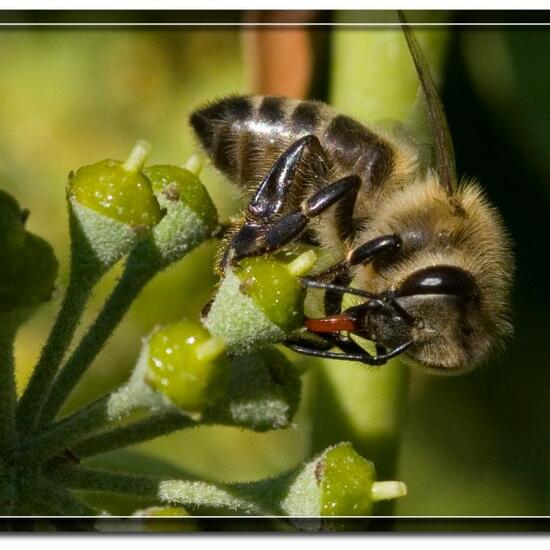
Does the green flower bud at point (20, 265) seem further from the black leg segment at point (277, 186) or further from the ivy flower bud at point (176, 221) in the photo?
the black leg segment at point (277, 186)

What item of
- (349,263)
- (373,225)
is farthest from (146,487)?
(373,225)

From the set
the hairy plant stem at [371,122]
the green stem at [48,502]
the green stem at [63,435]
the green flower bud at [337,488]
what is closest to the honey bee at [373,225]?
the hairy plant stem at [371,122]

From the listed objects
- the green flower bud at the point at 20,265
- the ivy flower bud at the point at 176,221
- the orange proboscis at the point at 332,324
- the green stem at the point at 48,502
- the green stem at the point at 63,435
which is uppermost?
the ivy flower bud at the point at 176,221

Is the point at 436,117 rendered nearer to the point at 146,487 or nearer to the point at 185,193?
the point at 185,193

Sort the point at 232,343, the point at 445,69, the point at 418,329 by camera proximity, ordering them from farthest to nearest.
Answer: the point at 445,69 < the point at 418,329 < the point at 232,343
